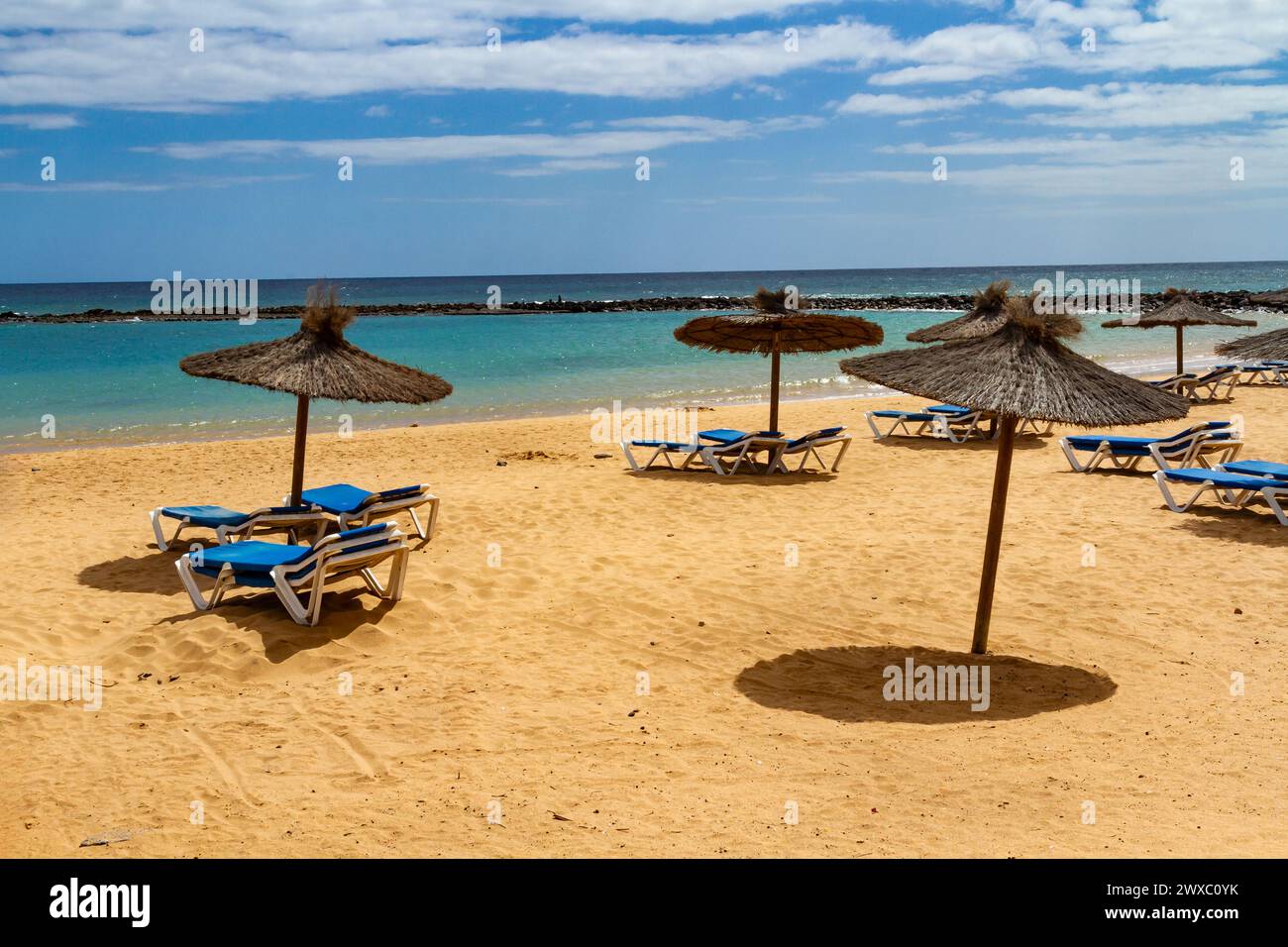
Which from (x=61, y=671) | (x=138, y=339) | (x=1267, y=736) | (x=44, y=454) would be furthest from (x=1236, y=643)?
(x=138, y=339)

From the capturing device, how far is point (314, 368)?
8641mm

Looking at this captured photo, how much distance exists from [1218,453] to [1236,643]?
815 centimetres

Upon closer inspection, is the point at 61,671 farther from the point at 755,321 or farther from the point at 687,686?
the point at 755,321

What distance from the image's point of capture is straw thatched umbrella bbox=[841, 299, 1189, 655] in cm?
593

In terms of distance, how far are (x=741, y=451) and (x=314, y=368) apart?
17.3ft

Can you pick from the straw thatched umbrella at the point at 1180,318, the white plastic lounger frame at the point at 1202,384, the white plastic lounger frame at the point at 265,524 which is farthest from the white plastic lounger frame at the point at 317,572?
the straw thatched umbrella at the point at 1180,318

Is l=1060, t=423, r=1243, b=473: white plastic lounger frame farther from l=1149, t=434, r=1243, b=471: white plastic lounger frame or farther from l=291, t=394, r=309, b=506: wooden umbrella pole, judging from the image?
l=291, t=394, r=309, b=506: wooden umbrella pole

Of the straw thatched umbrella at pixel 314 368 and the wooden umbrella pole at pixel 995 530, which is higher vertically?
the straw thatched umbrella at pixel 314 368

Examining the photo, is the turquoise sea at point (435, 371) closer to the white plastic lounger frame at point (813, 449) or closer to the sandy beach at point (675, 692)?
the white plastic lounger frame at point (813, 449)

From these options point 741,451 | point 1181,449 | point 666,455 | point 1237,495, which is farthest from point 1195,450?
point 666,455

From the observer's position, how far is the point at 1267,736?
Result: 16.8 feet

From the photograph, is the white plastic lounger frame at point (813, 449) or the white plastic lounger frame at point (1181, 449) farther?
the white plastic lounger frame at point (813, 449)

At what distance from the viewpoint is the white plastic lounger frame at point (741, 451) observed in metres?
12.3

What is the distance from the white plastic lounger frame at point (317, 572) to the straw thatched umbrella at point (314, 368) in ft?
5.50
